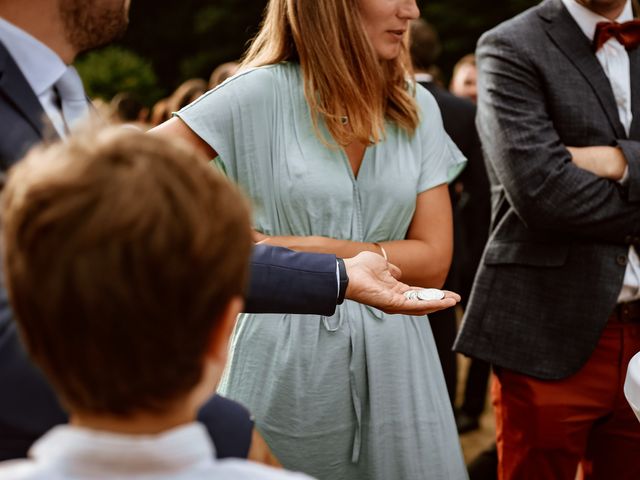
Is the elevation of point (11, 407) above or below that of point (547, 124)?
above

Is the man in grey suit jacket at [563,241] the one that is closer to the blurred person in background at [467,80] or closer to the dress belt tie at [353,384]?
the dress belt tie at [353,384]

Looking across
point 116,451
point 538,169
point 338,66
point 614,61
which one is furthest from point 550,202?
point 116,451

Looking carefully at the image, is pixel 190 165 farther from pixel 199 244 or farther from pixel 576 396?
pixel 576 396

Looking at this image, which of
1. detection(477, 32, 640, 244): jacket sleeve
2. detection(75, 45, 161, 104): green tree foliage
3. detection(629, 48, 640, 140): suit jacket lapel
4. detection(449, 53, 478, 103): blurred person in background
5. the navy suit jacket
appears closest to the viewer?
the navy suit jacket

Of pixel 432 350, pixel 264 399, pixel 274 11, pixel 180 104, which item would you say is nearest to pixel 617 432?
pixel 432 350

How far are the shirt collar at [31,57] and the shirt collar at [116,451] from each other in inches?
25.4

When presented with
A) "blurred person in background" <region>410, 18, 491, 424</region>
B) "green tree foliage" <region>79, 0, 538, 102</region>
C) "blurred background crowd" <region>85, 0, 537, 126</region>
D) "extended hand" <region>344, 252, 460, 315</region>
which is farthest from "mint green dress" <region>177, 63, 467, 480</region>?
"green tree foliage" <region>79, 0, 538, 102</region>

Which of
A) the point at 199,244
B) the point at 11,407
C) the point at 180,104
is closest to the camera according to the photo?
the point at 199,244

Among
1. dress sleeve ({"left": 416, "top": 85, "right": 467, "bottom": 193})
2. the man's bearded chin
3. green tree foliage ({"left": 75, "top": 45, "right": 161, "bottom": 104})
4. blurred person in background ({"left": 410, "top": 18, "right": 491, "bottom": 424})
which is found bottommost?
green tree foliage ({"left": 75, "top": 45, "right": 161, "bottom": 104})

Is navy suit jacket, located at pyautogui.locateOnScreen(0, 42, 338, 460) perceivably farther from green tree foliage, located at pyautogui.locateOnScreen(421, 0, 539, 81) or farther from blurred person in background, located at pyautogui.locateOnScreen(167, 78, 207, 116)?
green tree foliage, located at pyautogui.locateOnScreen(421, 0, 539, 81)

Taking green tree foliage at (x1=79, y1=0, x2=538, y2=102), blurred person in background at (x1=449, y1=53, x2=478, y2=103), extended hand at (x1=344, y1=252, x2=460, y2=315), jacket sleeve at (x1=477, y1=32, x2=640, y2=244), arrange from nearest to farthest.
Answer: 1. extended hand at (x1=344, y1=252, x2=460, y2=315)
2. jacket sleeve at (x1=477, y1=32, x2=640, y2=244)
3. blurred person in background at (x1=449, y1=53, x2=478, y2=103)
4. green tree foliage at (x1=79, y1=0, x2=538, y2=102)

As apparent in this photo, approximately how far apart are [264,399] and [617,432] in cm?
116

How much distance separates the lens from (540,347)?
262 cm

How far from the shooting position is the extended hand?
175 centimetres
